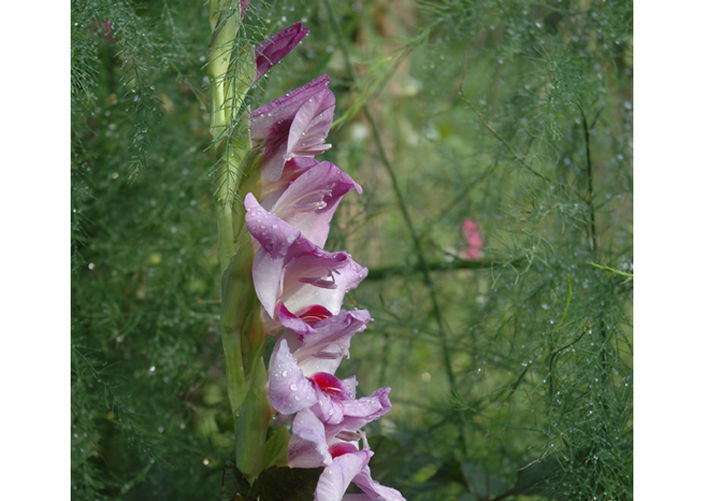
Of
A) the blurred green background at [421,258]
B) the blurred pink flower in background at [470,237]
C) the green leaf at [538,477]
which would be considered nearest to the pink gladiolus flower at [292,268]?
the blurred green background at [421,258]

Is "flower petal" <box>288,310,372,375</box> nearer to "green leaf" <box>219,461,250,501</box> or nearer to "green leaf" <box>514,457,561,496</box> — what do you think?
"green leaf" <box>219,461,250,501</box>

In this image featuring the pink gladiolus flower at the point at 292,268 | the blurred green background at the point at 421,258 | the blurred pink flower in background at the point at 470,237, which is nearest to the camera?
the pink gladiolus flower at the point at 292,268

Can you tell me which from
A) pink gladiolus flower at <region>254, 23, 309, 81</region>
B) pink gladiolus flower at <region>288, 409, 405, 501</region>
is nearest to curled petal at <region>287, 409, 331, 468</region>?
pink gladiolus flower at <region>288, 409, 405, 501</region>

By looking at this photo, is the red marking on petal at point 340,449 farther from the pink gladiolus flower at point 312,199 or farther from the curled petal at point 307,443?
the pink gladiolus flower at point 312,199
